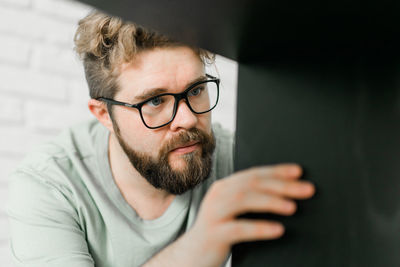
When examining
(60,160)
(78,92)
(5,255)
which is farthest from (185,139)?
(5,255)

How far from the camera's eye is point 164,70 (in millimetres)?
810

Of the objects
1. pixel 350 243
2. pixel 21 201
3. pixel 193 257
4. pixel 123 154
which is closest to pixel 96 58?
pixel 123 154

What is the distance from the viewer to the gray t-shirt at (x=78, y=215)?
847mm

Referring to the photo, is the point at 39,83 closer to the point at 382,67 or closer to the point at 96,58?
the point at 96,58

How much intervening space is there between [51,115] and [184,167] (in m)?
0.59

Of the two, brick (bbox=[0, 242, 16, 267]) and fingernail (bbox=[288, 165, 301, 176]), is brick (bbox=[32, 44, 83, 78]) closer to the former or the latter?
brick (bbox=[0, 242, 16, 267])

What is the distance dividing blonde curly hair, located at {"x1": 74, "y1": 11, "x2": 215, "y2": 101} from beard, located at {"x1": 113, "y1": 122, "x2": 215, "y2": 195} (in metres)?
0.19

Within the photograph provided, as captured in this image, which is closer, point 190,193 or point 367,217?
point 367,217

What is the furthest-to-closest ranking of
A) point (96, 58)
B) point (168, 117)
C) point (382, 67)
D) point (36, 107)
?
point (36, 107)
point (96, 58)
point (168, 117)
point (382, 67)

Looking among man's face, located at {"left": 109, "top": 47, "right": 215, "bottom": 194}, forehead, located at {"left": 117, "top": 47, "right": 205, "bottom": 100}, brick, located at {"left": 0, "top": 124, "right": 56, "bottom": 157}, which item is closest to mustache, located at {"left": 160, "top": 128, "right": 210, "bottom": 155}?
man's face, located at {"left": 109, "top": 47, "right": 215, "bottom": 194}

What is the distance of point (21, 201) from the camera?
91 centimetres

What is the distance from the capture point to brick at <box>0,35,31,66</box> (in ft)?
3.73

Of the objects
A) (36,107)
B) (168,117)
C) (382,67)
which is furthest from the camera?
(36,107)

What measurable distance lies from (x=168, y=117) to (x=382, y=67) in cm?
54
